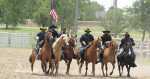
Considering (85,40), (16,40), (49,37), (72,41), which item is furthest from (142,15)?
(49,37)

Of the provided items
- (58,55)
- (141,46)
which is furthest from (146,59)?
(58,55)

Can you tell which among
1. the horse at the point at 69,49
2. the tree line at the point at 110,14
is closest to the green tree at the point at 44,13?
the tree line at the point at 110,14

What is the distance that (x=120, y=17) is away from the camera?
72062mm

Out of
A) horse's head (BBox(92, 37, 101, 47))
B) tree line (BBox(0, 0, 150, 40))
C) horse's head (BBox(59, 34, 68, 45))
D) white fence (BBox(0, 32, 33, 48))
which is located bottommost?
white fence (BBox(0, 32, 33, 48))

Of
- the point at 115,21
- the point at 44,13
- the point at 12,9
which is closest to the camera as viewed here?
the point at 115,21

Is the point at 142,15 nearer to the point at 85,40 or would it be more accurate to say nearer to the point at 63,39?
the point at 85,40

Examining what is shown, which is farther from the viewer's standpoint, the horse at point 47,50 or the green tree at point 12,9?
the green tree at point 12,9

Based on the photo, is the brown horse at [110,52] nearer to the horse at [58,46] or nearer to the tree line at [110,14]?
the horse at [58,46]

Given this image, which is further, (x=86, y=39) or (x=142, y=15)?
(x=142, y=15)

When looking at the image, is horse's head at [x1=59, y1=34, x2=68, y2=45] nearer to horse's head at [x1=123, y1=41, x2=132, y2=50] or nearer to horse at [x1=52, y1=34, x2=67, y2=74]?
horse at [x1=52, y1=34, x2=67, y2=74]

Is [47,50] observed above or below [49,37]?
below

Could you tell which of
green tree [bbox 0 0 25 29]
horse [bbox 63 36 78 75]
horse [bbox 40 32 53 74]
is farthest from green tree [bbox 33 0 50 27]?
horse [bbox 40 32 53 74]

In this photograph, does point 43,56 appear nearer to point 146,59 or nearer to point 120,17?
point 146,59

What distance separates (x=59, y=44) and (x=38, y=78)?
9.18 feet
